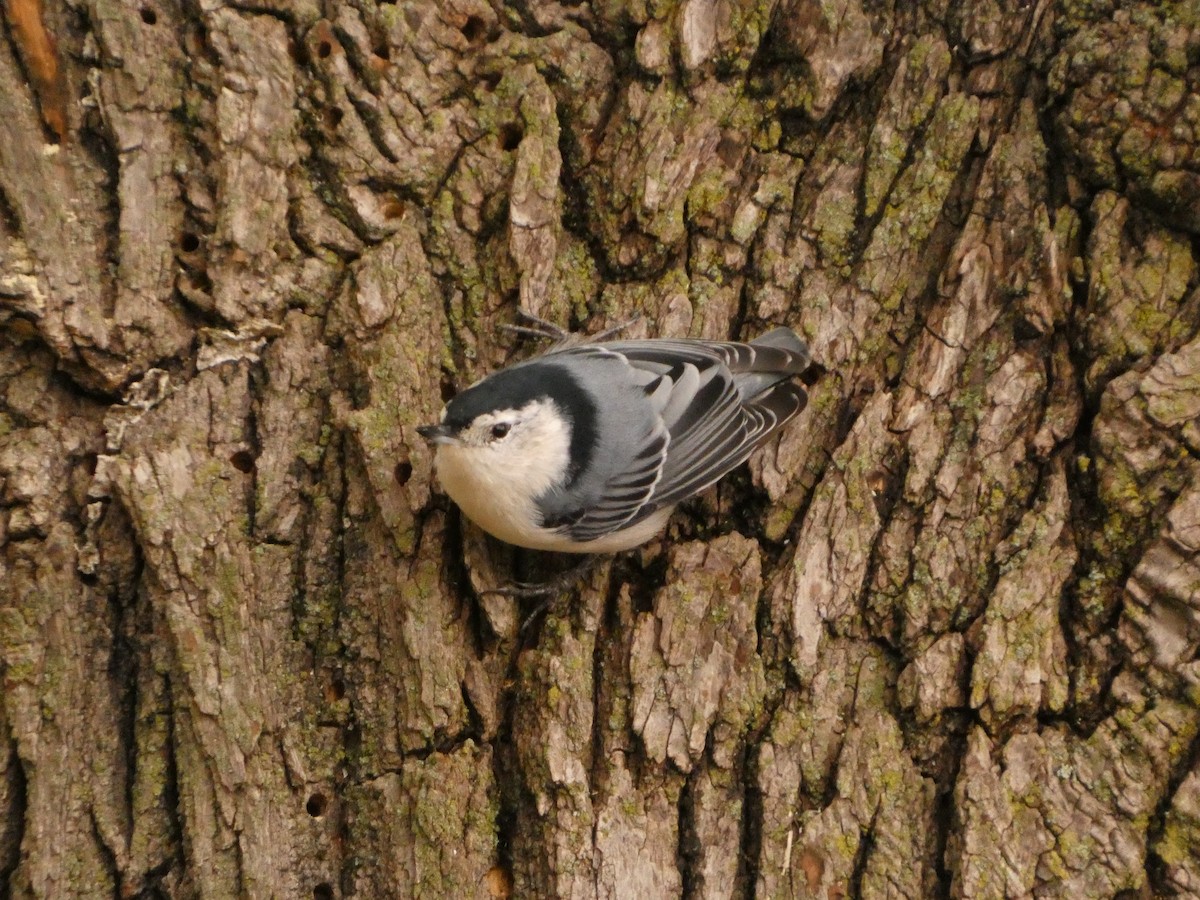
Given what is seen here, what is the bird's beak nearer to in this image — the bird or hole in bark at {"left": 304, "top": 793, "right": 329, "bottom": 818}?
the bird

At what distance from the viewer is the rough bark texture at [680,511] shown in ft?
7.60

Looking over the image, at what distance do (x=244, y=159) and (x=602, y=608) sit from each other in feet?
4.72

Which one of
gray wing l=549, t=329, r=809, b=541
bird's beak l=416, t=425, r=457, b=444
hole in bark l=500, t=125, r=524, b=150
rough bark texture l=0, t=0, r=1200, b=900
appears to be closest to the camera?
rough bark texture l=0, t=0, r=1200, b=900

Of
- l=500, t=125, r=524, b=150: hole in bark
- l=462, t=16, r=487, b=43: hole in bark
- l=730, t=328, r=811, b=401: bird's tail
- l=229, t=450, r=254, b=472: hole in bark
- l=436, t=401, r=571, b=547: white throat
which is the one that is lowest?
l=436, t=401, r=571, b=547: white throat

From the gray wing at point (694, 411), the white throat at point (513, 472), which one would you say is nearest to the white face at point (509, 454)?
the white throat at point (513, 472)

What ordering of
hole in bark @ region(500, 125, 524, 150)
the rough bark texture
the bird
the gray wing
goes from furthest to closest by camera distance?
hole in bark @ region(500, 125, 524, 150) → the gray wing → the bird → the rough bark texture

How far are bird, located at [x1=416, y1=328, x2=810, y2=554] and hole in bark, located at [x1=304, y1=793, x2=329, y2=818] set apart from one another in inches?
29.1

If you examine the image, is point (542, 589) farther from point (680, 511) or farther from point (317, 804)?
point (317, 804)

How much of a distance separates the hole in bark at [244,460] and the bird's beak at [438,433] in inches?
17.7

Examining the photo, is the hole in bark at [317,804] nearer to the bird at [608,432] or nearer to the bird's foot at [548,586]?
the bird's foot at [548,586]

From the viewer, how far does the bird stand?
2562 mm

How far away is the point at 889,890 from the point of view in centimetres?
226

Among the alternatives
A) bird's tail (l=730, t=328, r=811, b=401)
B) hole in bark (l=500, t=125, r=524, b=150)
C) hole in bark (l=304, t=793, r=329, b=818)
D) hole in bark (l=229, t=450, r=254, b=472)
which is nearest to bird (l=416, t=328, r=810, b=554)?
bird's tail (l=730, t=328, r=811, b=401)

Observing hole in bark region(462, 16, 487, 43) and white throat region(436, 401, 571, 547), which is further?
hole in bark region(462, 16, 487, 43)
